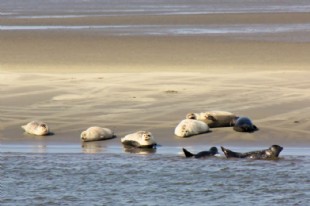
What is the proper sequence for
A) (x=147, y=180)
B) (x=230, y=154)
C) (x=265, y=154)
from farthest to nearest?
(x=230, y=154), (x=265, y=154), (x=147, y=180)

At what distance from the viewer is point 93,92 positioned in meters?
13.9

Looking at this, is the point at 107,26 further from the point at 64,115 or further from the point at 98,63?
the point at 64,115

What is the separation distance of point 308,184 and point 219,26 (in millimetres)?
19573

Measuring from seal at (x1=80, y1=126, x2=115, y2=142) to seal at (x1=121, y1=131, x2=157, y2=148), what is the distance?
1.51 ft

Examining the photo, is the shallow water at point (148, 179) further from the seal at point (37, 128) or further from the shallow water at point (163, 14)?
the shallow water at point (163, 14)

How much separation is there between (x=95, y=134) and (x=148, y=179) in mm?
1974

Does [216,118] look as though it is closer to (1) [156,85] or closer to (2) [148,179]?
(2) [148,179]

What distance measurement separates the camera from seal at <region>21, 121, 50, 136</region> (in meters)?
11.0

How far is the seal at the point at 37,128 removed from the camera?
11.0m

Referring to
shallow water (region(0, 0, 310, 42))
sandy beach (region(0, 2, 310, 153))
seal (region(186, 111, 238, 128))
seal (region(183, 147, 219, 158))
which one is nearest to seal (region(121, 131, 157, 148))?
sandy beach (region(0, 2, 310, 153))

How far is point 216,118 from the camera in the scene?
11.1 metres

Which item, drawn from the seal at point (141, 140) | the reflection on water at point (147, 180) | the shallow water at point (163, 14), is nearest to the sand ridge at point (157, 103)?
the seal at point (141, 140)

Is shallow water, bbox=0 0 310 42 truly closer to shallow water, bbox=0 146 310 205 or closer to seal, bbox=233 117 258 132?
seal, bbox=233 117 258 132

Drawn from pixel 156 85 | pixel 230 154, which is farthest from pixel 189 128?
pixel 156 85
